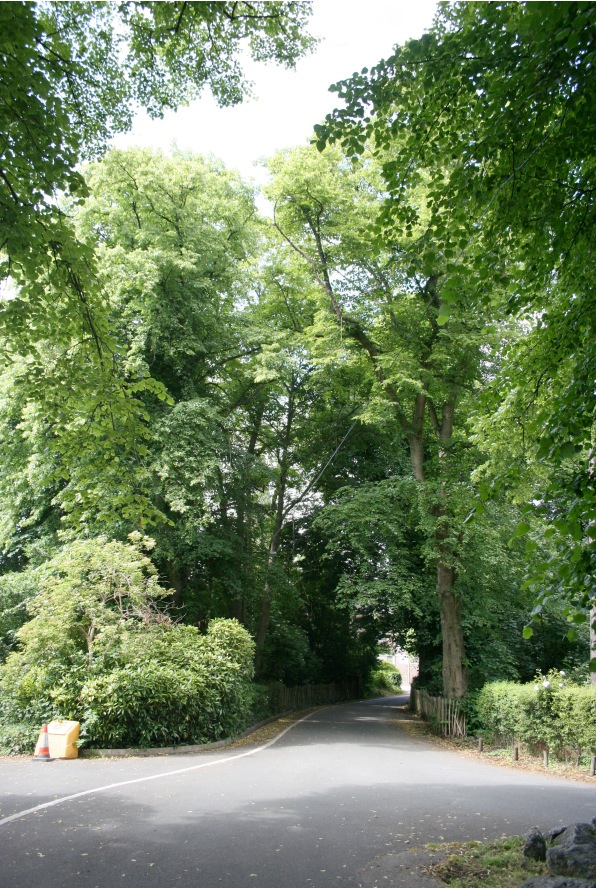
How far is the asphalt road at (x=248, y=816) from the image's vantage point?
5.33m

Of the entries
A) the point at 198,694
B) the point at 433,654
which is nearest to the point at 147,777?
the point at 198,694

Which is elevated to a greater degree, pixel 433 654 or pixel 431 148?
pixel 431 148

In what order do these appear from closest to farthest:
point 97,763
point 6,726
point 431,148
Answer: point 431,148 → point 97,763 → point 6,726

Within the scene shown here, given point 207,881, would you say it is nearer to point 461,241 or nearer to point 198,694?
point 461,241

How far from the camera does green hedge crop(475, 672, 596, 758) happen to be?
12461mm

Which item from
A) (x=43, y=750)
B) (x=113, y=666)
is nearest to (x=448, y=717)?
(x=113, y=666)

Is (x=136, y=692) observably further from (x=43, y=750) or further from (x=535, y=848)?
(x=535, y=848)

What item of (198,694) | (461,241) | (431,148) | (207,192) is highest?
(207,192)

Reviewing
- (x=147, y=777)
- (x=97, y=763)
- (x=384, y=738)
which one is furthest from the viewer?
(x=384, y=738)

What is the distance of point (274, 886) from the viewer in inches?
197

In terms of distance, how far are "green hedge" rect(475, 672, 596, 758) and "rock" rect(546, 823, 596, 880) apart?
8.22 metres

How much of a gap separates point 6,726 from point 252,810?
7.47 metres

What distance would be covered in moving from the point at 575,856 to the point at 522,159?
206 inches

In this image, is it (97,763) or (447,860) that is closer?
(447,860)
